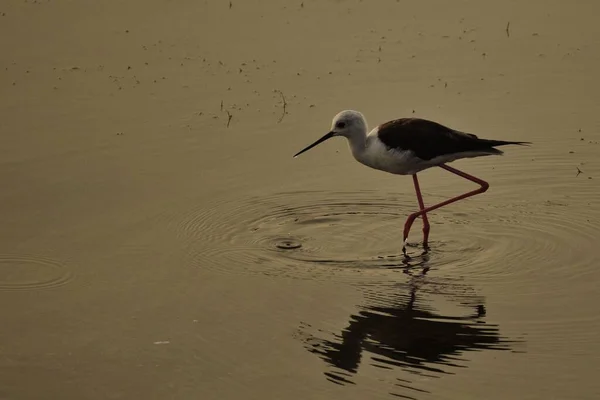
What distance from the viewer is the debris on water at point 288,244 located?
8961mm

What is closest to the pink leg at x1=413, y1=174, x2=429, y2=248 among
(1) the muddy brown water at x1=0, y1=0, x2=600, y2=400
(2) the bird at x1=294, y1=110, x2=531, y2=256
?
(2) the bird at x1=294, y1=110, x2=531, y2=256

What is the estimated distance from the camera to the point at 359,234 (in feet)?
30.4

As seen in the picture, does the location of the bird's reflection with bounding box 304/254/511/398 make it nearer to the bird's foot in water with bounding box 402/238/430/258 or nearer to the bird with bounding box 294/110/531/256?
the bird's foot in water with bounding box 402/238/430/258

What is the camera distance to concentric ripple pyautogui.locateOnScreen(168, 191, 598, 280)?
338 inches

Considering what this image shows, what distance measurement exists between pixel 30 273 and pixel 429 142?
3.26m

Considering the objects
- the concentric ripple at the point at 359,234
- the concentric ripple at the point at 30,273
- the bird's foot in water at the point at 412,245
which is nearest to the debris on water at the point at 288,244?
the concentric ripple at the point at 359,234

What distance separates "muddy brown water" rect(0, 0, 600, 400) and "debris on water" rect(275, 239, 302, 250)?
2 centimetres

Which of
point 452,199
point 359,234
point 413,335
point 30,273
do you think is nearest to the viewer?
point 413,335

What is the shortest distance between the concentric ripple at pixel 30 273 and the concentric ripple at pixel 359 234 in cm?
101

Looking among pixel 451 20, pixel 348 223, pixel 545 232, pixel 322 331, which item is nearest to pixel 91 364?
pixel 322 331

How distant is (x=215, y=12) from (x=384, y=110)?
469 cm

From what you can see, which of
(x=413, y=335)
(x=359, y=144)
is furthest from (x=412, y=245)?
(x=413, y=335)

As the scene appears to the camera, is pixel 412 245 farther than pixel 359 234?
No

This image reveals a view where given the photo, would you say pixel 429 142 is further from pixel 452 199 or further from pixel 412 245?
pixel 412 245
